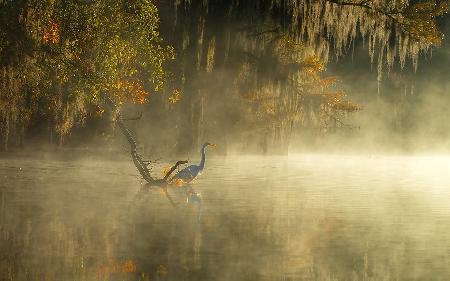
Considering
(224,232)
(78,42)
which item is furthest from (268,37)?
(224,232)

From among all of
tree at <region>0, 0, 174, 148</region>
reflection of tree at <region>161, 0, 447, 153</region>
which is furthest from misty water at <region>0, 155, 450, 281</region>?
reflection of tree at <region>161, 0, 447, 153</region>

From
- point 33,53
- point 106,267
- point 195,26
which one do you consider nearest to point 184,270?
point 106,267

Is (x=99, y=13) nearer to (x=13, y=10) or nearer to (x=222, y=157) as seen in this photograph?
(x=13, y=10)

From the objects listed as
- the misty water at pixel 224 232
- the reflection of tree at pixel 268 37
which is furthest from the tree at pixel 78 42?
the reflection of tree at pixel 268 37

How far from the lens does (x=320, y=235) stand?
43.9ft

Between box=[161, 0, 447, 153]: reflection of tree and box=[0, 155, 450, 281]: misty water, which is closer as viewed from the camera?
box=[0, 155, 450, 281]: misty water

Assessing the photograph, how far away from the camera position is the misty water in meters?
10.2

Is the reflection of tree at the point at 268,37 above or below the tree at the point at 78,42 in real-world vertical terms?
below

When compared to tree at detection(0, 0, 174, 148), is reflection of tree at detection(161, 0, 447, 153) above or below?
below

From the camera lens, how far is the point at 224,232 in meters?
13.4

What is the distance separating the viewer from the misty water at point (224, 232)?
33.4ft

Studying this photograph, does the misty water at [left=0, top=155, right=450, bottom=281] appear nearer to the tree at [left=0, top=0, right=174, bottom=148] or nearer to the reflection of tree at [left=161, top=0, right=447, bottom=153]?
the tree at [left=0, top=0, right=174, bottom=148]

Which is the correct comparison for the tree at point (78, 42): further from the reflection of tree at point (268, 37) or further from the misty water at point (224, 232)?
the reflection of tree at point (268, 37)

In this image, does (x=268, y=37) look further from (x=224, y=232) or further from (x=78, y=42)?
(x=224, y=232)
